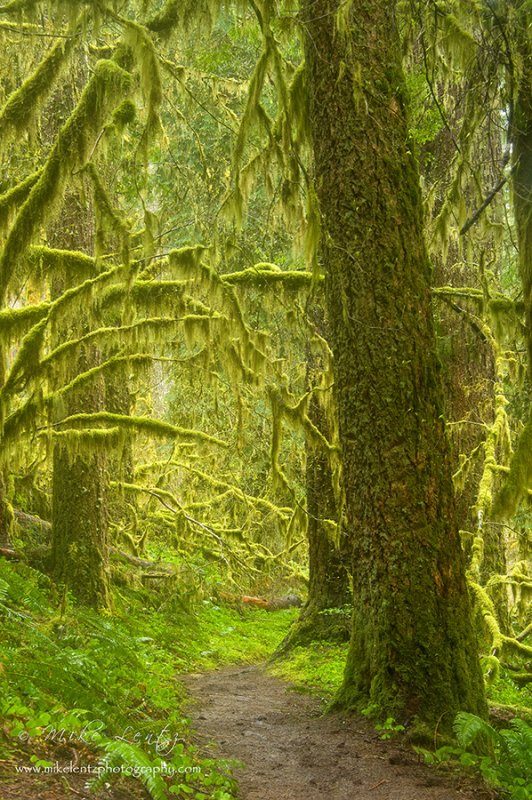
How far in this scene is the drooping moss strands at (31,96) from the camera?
21.3 feet

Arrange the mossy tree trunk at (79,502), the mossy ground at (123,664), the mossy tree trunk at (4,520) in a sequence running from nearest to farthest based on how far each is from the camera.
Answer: the mossy ground at (123,664)
the mossy tree trunk at (79,502)
the mossy tree trunk at (4,520)

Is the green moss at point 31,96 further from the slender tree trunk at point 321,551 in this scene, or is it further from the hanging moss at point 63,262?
the slender tree trunk at point 321,551

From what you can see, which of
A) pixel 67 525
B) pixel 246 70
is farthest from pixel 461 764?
pixel 246 70

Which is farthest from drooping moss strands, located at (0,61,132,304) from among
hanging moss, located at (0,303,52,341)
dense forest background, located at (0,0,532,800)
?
hanging moss, located at (0,303,52,341)

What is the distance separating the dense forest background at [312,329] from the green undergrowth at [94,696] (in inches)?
1.3

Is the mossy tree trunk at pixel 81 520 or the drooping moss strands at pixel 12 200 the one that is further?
the mossy tree trunk at pixel 81 520

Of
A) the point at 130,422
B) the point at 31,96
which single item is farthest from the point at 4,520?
the point at 31,96

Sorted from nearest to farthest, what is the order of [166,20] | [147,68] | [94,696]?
1. [94,696]
2. [147,68]
3. [166,20]

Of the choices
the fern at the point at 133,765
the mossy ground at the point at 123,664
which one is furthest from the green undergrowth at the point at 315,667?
the fern at the point at 133,765

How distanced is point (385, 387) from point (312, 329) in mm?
3218

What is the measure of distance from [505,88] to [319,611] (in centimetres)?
611

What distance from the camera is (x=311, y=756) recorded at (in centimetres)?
457

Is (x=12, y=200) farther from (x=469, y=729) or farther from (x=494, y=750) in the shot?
(x=494, y=750)

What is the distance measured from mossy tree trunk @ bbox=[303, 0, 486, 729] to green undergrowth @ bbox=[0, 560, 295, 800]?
1421 millimetres
